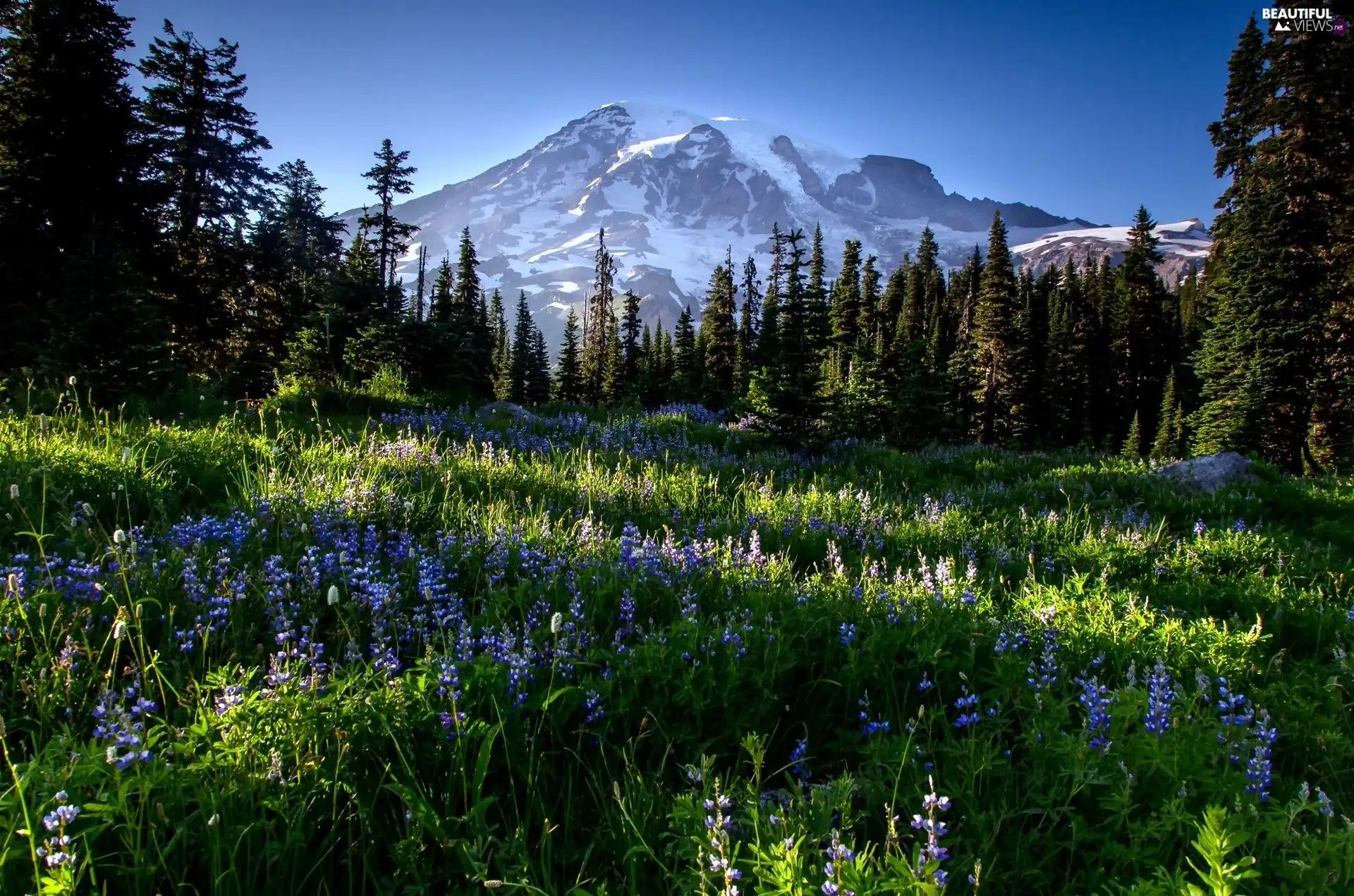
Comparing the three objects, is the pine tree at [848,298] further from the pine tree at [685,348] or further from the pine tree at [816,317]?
the pine tree at [816,317]

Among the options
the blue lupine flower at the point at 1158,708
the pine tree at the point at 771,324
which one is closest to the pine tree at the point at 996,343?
the pine tree at the point at 771,324

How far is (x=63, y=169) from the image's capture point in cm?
Result: 1891

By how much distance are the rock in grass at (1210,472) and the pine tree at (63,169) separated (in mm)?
19817

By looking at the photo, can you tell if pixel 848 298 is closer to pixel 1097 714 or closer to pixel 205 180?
pixel 205 180

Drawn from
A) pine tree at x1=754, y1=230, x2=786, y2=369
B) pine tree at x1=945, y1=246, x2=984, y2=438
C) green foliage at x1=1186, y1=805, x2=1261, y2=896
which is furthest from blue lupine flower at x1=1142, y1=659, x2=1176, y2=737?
pine tree at x1=945, y1=246, x2=984, y2=438

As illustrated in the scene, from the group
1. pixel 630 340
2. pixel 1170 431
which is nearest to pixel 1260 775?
pixel 1170 431

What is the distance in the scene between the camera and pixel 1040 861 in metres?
1.95

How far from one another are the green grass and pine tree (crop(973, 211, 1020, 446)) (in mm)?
40166

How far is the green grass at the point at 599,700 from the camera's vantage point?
1800 millimetres

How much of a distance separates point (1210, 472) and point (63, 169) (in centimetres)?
3038

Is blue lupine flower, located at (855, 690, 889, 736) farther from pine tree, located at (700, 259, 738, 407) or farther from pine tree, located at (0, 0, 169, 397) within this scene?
pine tree, located at (700, 259, 738, 407)

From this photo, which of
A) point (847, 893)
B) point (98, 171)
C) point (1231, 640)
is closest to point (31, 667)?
point (847, 893)

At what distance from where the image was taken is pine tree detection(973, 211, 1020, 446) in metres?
40.6

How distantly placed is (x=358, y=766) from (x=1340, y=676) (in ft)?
16.1
